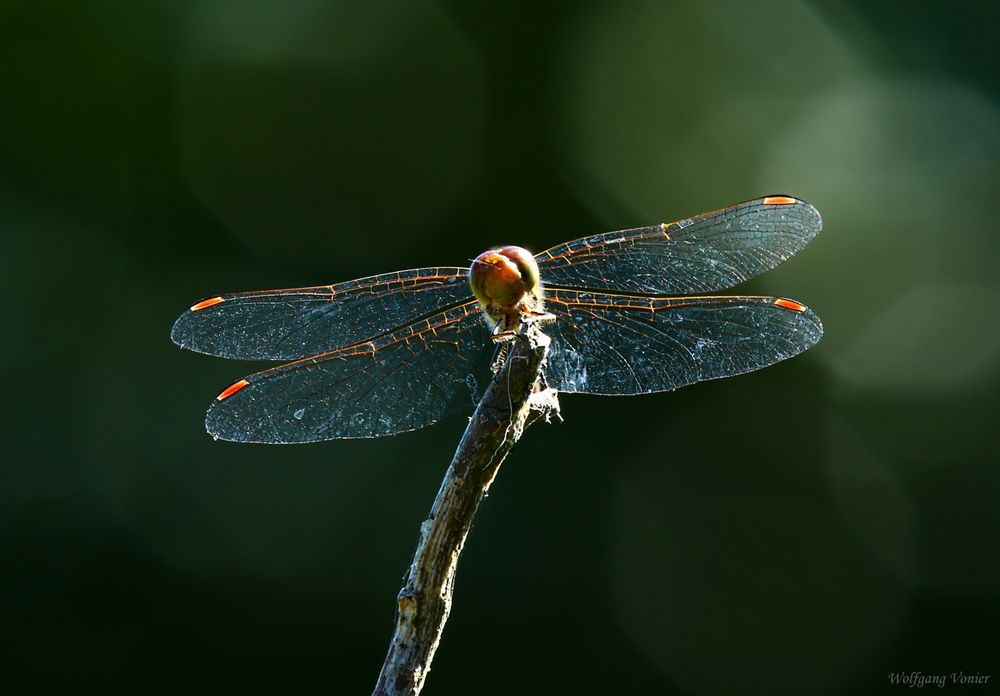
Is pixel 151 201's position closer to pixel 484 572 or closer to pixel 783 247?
pixel 484 572

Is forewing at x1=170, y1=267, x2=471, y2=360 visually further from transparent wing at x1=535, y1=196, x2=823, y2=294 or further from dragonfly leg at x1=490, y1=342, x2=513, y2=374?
transparent wing at x1=535, y1=196, x2=823, y2=294

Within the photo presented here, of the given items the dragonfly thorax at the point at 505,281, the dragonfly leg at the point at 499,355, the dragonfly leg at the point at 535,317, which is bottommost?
the dragonfly leg at the point at 499,355

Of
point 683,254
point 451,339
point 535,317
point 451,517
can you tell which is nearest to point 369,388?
point 451,339

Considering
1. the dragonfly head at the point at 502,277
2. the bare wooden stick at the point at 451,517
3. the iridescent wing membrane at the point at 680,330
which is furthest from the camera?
the iridescent wing membrane at the point at 680,330

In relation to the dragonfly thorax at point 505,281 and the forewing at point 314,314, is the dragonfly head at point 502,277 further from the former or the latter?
the forewing at point 314,314

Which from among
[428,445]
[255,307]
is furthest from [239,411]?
[428,445]

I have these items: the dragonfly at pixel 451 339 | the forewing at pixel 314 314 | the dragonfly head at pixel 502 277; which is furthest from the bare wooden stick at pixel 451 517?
the forewing at pixel 314 314

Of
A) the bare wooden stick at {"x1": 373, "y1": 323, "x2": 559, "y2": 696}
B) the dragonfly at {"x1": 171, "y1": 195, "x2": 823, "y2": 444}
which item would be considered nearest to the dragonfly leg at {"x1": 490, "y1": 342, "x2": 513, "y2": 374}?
the dragonfly at {"x1": 171, "y1": 195, "x2": 823, "y2": 444}
